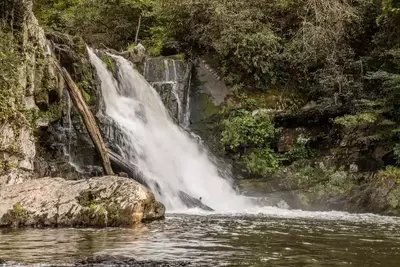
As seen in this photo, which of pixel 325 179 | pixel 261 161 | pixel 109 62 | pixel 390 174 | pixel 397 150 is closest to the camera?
pixel 390 174

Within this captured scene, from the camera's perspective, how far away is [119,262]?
4.86 m

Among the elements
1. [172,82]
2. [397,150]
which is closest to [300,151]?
[397,150]

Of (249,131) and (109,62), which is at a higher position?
(109,62)

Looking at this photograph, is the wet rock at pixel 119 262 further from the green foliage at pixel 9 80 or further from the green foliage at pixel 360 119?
the green foliage at pixel 360 119

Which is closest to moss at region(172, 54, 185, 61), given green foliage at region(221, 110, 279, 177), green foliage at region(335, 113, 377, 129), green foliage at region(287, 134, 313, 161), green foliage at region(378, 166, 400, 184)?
green foliage at region(221, 110, 279, 177)

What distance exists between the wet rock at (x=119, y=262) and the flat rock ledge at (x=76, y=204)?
12.3ft

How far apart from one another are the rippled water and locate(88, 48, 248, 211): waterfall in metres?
4.63

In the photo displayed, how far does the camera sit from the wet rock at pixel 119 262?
15.7 ft

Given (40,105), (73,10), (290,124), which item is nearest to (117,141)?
(40,105)

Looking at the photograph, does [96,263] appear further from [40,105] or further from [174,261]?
[40,105]

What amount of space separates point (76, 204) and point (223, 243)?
356cm

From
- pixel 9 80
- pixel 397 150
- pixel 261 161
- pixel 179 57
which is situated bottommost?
pixel 261 161

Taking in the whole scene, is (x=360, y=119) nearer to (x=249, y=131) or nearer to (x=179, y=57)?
(x=249, y=131)

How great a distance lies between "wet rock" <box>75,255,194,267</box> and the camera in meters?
4.79
